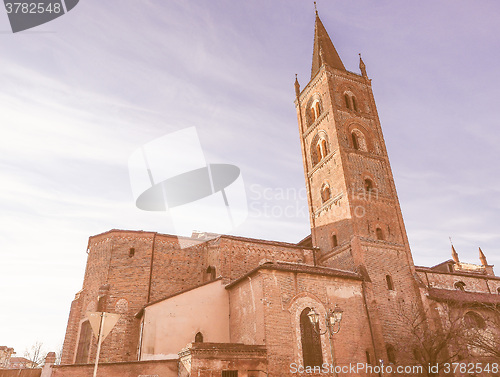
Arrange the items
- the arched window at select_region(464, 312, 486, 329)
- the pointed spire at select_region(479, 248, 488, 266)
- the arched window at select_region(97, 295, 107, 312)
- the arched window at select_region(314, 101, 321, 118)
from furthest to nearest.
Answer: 1. the pointed spire at select_region(479, 248, 488, 266)
2. the arched window at select_region(314, 101, 321, 118)
3. the arched window at select_region(464, 312, 486, 329)
4. the arched window at select_region(97, 295, 107, 312)

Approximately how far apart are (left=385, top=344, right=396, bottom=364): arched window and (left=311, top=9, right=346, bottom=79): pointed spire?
813 inches

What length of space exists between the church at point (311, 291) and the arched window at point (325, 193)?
0.12m

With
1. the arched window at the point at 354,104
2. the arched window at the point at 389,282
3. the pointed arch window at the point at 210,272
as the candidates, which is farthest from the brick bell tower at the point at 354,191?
the pointed arch window at the point at 210,272

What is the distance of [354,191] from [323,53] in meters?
13.3

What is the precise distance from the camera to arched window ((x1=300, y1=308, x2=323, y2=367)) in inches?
639

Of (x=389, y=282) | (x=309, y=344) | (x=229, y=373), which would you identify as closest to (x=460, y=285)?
(x=389, y=282)

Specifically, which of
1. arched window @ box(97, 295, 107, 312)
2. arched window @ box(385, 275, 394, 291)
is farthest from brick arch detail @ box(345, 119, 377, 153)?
arched window @ box(97, 295, 107, 312)

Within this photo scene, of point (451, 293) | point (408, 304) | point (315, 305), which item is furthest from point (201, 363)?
point (451, 293)

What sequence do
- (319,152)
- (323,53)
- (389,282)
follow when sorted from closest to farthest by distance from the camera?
(389,282) < (319,152) < (323,53)

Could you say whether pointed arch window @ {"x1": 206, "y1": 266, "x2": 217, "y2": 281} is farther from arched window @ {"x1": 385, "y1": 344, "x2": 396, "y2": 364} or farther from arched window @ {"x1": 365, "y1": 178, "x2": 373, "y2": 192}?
arched window @ {"x1": 365, "y1": 178, "x2": 373, "y2": 192}

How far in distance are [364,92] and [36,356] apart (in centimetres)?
5890

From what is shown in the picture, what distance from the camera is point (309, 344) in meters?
16.6

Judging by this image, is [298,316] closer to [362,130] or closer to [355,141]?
[355,141]

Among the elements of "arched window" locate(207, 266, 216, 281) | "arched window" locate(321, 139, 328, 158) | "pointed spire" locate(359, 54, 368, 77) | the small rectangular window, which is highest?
"pointed spire" locate(359, 54, 368, 77)
